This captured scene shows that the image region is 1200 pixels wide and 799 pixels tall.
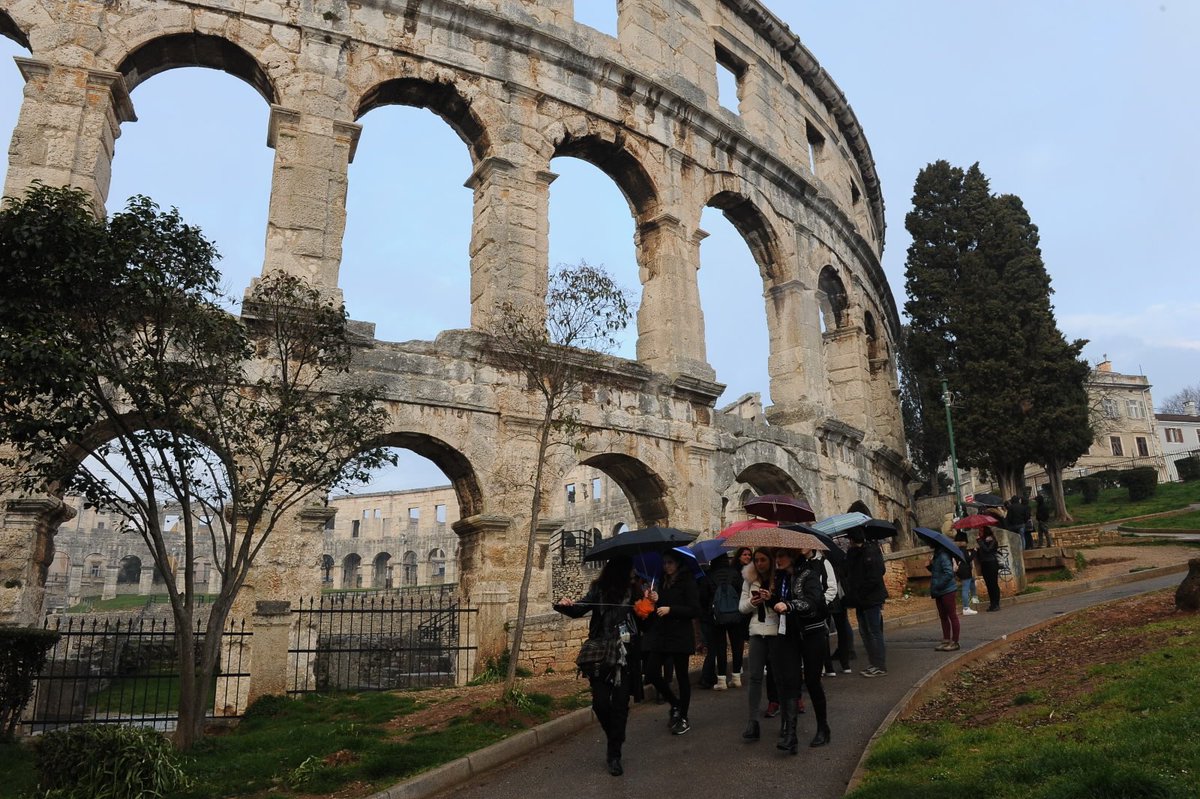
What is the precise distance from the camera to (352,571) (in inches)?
2507

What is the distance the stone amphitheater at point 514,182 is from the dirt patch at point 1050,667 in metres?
6.80

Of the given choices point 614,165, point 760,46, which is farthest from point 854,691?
point 760,46

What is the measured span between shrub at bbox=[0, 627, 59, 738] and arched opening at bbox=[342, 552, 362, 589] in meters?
56.3

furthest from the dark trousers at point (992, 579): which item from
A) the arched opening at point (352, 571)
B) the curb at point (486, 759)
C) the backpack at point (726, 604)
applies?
the arched opening at point (352, 571)

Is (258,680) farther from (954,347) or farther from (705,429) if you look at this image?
(954,347)

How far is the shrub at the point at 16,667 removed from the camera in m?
8.60

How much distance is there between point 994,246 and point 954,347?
3.57 m

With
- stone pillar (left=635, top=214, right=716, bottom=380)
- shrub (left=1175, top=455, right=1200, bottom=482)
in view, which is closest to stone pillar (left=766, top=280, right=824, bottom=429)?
stone pillar (left=635, top=214, right=716, bottom=380)

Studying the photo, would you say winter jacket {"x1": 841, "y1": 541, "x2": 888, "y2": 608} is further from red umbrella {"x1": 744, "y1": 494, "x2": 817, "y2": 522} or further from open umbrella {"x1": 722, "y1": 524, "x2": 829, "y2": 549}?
open umbrella {"x1": 722, "y1": 524, "x2": 829, "y2": 549}

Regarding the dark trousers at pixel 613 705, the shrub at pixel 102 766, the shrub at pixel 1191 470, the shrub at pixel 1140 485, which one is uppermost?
the shrub at pixel 1191 470

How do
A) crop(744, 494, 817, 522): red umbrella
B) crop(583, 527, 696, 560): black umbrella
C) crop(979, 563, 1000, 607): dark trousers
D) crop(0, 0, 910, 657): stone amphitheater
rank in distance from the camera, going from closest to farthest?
crop(583, 527, 696, 560): black umbrella
crop(744, 494, 817, 522): red umbrella
crop(0, 0, 910, 657): stone amphitheater
crop(979, 563, 1000, 607): dark trousers

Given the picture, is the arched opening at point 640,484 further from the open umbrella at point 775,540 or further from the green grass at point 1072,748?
the green grass at point 1072,748

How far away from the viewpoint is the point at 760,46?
2114 centimetres

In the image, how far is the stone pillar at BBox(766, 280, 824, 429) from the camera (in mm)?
19172
